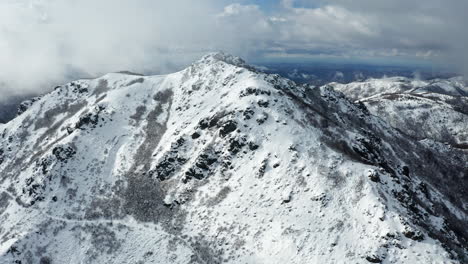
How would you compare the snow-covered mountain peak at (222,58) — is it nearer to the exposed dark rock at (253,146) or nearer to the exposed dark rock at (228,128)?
the exposed dark rock at (228,128)

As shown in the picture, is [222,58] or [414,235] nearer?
[414,235]

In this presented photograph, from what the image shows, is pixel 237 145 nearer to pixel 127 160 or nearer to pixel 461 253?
pixel 127 160

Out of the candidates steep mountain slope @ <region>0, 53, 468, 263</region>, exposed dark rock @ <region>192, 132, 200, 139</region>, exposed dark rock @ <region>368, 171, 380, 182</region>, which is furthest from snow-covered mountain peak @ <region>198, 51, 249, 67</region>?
exposed dark rock @ <region>368, 171, 380, 182</region>

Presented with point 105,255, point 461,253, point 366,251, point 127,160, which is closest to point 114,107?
point 127,160

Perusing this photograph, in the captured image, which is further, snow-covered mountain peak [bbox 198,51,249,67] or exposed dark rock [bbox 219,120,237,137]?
snow-covered mountain peak [bbox 198,51,249,67]

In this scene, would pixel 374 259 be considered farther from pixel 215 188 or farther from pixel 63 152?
pixel 63 152

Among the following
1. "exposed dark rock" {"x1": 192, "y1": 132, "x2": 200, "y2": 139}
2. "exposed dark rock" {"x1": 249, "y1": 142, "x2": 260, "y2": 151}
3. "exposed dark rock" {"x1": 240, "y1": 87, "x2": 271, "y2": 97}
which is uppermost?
"exposed dark rock" {"x1": 240, "y1": 87, "x2": 271, "y2": 97}

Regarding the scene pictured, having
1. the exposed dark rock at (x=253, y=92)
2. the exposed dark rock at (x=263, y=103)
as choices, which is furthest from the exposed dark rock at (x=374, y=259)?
the exposed dark rock at (x=253, y=92)

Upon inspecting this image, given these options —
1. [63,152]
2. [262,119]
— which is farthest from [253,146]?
[63,152]

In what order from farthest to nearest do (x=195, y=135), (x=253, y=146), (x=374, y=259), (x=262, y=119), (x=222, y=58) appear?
(x=222, y=58), (x=195, y=135), (x=262, y=119), (x=253, y=146), (x=374, y=259)

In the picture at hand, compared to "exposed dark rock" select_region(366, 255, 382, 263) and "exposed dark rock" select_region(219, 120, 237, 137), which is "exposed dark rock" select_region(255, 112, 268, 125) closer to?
"exposed dark rock" select_region(219, 120, 237, 137)
